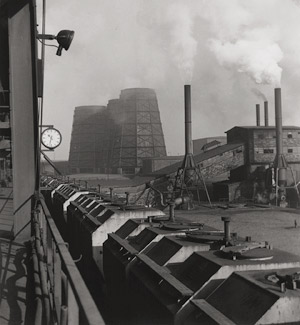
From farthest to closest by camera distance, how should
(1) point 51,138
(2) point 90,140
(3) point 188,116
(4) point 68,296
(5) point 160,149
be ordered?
(2) point 90,140 → (5) point 160,149 → (3) point 188,116 → (1) point 51,138 → (4) point 68,296

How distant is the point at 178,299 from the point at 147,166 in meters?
40.7

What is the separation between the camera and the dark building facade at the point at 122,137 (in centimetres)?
4783

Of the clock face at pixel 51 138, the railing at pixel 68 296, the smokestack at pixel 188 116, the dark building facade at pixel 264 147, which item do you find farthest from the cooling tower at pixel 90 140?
the railing at pixel 68 296

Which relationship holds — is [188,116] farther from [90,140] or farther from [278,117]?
[90,140]

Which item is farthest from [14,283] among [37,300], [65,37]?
[65,37]

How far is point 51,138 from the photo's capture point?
50.1 feet

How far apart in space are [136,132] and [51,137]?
107 ft

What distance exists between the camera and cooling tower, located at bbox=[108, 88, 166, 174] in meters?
47.8

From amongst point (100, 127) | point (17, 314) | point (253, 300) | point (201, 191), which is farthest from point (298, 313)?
point (100, 127)

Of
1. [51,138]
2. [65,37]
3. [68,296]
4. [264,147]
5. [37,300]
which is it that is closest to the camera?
[68,296]

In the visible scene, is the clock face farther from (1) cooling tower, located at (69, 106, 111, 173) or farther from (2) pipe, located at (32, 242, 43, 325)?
(1) cooling tower, located at (69, 106, 111, 173)

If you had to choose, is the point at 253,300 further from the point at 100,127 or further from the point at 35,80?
the point at 100,127

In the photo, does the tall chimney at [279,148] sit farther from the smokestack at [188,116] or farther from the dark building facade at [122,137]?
the dark building facade at [122,137]

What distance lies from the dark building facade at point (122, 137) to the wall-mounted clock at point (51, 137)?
31777mm
